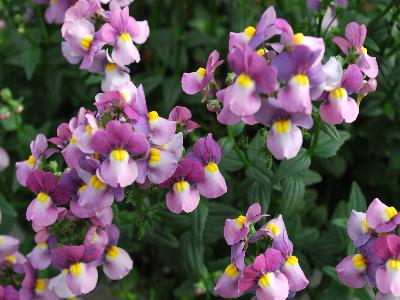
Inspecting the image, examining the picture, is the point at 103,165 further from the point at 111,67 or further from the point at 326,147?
the point at 326,147

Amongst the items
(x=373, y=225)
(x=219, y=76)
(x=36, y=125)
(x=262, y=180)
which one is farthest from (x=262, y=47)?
A: (x=36, y=125)

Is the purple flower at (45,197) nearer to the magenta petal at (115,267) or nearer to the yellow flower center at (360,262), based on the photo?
the magenta petal at (115,267)

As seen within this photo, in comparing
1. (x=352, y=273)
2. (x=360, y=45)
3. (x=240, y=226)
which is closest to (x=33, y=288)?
(x=240, y=226)

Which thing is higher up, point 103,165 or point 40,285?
point 103,165

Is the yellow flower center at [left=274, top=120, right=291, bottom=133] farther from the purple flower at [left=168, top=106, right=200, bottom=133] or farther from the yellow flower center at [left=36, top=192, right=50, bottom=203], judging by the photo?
the yellow flower center at [left=36, top=192, right=50, bottom=203]

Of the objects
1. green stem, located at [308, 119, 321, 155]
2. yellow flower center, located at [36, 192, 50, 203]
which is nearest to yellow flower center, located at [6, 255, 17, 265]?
yellow flower center, located at [36, 192, 50, 203]

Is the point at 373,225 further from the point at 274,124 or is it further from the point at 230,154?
the point at 230,154
